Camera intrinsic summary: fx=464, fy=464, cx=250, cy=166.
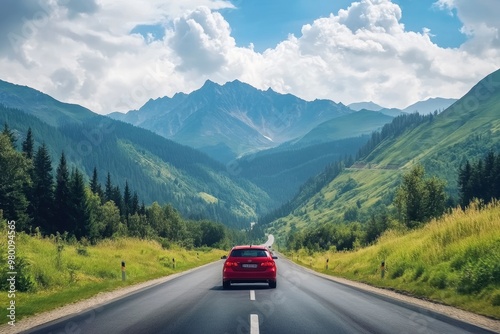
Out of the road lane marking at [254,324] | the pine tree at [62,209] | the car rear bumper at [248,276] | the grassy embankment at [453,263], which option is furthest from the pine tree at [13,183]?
the road lane marking at [254,324]

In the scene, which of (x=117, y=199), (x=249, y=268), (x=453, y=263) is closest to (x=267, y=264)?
(x=249, y=268)

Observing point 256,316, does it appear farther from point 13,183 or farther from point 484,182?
point 484,182

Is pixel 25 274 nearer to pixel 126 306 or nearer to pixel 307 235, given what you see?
pixel 126 306

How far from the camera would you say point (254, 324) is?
37.6 ft

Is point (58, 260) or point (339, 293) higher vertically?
point (58, 260)

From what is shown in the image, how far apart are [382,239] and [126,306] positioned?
82.2ft

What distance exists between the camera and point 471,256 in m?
18.3

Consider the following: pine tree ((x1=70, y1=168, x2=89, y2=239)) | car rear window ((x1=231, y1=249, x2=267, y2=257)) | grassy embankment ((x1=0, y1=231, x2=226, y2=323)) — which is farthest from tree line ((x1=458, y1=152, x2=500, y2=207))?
car rear window ((x1=231, y1=249, x2=267, y2=257))

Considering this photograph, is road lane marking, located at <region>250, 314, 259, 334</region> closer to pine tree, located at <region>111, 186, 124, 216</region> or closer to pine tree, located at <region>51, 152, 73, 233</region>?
pine tree, located at <region>51, 152, 73, 233</region>

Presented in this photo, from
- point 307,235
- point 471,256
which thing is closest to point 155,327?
point 471,256

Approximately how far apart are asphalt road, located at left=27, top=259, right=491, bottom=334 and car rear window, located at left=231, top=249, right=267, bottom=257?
10.4ft

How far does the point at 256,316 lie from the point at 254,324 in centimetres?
125

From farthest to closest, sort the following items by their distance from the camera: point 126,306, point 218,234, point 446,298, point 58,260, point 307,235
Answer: point 218,234, point 307,235, point 58,260, point 446,298, point 126,306

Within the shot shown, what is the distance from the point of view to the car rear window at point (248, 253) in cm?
2153
